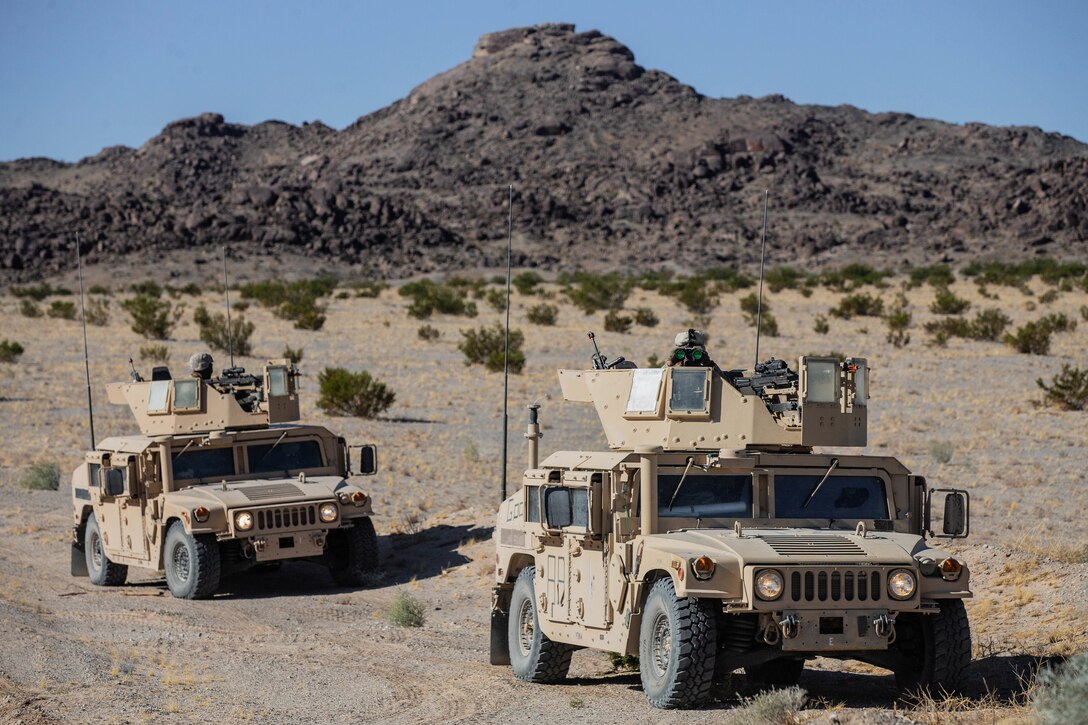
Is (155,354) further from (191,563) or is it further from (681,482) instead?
(681,482)

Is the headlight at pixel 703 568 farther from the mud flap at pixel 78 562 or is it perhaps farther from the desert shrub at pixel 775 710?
the mud flap at pixel 78 562

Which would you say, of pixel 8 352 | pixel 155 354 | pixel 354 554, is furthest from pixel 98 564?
pixel 8 352

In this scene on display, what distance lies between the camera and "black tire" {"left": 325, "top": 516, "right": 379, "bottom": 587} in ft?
55.7

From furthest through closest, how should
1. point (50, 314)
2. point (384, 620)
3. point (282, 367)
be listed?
point (50, 314)
point (282, 367)
point (384, 620)

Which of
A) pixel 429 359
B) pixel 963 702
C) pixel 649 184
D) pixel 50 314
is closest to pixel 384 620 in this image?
pixel 963 702

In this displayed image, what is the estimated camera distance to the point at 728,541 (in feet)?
31.0

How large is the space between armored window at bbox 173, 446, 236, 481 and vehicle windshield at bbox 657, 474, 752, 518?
8060mm

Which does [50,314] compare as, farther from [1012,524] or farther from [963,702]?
[963,702]

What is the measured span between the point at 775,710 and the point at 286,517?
8637 mm

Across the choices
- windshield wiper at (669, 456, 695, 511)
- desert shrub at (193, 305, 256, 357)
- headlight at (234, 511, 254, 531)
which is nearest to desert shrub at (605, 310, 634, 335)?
desert shrub at (193, 305, 256, 357)

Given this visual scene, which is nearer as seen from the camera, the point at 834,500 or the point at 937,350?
the point at 834,500

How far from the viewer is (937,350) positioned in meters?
39.7

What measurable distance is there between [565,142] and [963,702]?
124m

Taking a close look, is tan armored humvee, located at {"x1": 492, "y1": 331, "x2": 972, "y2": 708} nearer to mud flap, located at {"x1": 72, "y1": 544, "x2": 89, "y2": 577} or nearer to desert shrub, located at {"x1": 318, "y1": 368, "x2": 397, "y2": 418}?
mud flap, located at {"x1": 72, "y1": 544, "x2": 89, "y2": 577}
